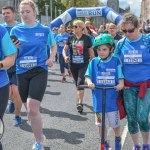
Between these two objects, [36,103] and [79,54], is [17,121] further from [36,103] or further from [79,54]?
[79,54]

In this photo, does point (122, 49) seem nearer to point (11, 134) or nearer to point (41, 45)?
point (41, 45)

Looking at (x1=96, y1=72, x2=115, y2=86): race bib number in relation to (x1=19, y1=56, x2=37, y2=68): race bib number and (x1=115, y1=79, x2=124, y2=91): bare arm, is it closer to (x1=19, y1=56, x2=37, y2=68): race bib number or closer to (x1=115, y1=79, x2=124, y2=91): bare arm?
(x1=115, y1=79, x2=124, y2=91): bare arm

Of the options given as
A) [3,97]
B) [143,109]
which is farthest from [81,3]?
[3,97]

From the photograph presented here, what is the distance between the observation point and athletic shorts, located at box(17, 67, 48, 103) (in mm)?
5100

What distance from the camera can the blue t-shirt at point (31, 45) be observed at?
5262 mm

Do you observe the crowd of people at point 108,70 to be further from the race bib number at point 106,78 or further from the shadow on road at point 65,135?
the shadow on road at point 65,135

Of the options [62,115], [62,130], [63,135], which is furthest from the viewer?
[62,115]

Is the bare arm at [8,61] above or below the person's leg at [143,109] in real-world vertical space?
above

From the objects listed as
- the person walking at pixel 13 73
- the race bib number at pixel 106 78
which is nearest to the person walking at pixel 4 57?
the race bib number at pixel 106 78

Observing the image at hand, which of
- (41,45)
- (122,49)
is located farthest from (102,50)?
(41,45)

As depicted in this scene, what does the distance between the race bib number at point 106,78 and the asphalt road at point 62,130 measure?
1.18 metres

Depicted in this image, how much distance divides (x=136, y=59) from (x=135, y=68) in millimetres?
117

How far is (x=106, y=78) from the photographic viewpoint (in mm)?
4719

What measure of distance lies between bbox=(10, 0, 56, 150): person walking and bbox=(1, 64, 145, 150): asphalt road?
638mm
